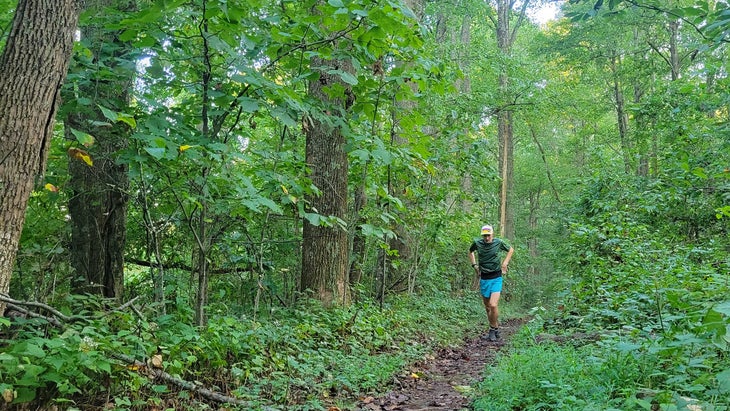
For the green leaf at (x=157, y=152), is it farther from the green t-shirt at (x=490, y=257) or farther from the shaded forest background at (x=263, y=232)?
the green t-shirt at (x=490, y=257)

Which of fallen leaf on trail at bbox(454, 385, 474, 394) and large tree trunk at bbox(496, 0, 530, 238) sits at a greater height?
large tree trunk at bbox(496, 0, 530, 238)

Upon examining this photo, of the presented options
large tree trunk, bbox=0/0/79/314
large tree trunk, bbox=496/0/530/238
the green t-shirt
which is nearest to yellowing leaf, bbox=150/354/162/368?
large tree trunk, bbox=0/0/79/314

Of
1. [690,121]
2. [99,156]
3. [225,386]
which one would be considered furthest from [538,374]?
[690,121]

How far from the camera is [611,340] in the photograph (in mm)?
4305

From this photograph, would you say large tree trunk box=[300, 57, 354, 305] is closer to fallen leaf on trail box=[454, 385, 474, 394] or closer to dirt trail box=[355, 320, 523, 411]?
dirt trail box=[355, 320, 523, 411]

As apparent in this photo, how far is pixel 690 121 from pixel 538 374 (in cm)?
847

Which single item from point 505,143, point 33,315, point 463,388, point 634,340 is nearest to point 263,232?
point 33,315

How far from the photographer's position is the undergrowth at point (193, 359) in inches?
123

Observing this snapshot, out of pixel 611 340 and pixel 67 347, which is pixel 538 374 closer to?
pixel 611 340

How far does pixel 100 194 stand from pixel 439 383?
4.45 metres

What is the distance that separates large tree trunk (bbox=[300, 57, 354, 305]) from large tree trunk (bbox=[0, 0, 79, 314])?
386cm

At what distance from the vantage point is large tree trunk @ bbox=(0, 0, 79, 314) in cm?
337

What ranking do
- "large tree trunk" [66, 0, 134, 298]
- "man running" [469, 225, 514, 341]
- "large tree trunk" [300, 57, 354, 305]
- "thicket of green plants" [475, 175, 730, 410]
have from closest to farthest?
"thicket of green plants" [475, 175, 730, 410], "large tree trunk" [66, 0, 134, 298], "large tree trunk" [300, 57, 354, 305], "man running" [469, 225, 514, 341]

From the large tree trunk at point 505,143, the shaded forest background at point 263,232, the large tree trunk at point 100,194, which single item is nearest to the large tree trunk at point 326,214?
the shaded forest background at point 263,232
